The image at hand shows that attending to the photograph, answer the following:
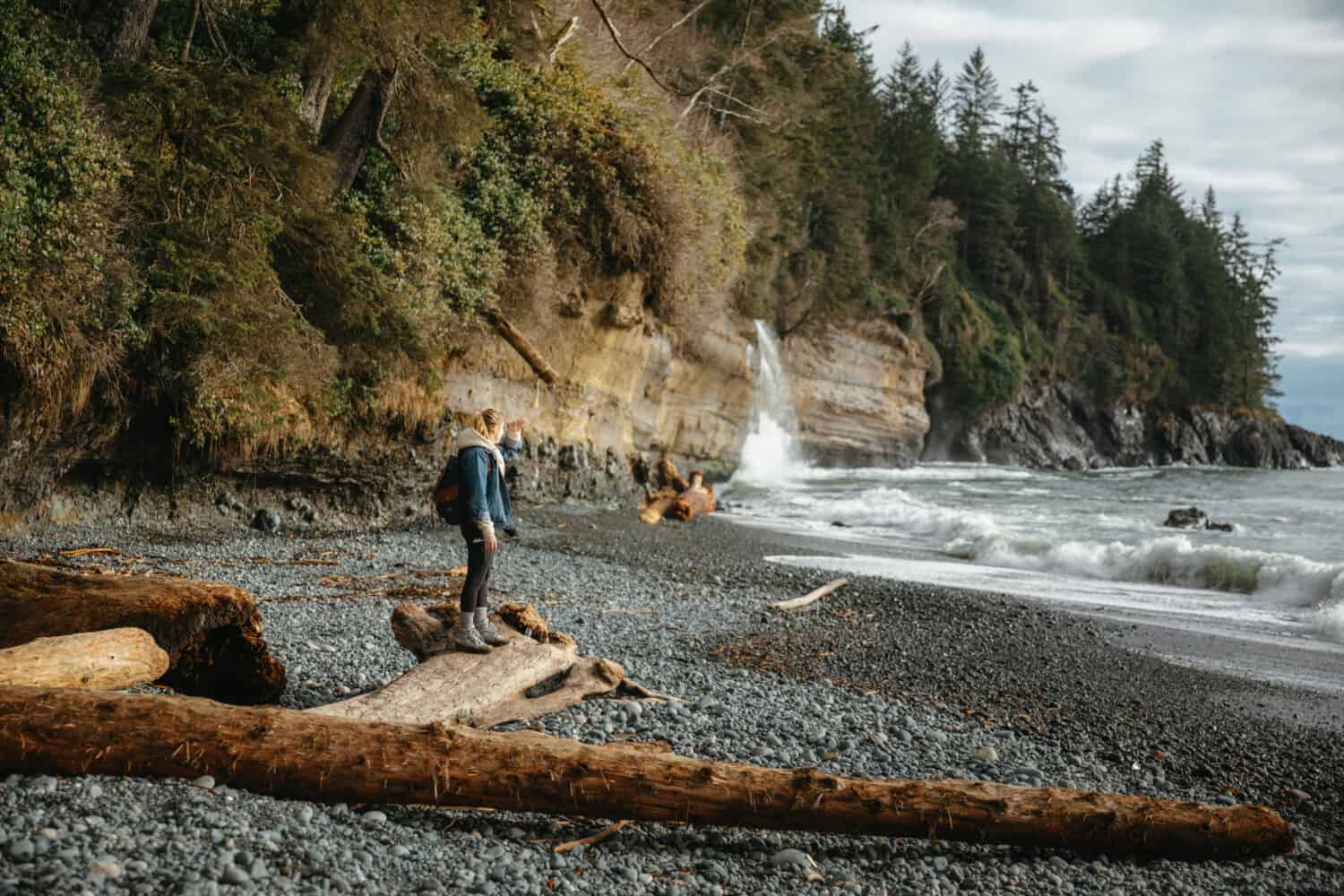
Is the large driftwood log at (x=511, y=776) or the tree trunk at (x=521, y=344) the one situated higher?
the tree trunk at (x=521, y=344)

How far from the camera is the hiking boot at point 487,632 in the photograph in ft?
19.7

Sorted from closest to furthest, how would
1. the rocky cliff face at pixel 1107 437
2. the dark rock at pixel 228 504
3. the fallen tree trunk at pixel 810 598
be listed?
the fallen tree trunk at pixel 810 598 → the dark rock at pixel 228 504 → the rocky cliff face at pixel 1107 437

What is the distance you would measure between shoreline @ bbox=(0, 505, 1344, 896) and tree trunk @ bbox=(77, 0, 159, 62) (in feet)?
18.4

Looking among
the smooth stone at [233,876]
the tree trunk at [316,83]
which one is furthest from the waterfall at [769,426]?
the smooth stone at [233,876]

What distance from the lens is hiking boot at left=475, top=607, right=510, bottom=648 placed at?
6016 millimetres

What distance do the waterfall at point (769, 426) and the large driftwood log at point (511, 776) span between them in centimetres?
2921

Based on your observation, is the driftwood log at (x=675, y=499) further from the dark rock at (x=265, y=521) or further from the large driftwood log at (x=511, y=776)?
the large driftwood log at (x=511, y=776)

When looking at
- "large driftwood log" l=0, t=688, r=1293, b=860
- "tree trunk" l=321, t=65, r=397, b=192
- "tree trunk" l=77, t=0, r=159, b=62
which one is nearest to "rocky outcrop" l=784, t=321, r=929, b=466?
"tree trunk" l=321, t=65, r=397, b=192

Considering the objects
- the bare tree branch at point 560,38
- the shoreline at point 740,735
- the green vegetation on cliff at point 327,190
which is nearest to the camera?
the shoreline at point 740,735

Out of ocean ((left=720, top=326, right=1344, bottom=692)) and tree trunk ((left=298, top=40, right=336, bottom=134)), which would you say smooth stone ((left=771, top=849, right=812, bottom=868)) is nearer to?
ocean ((left=720, top=326, right=1344, bottom=692))

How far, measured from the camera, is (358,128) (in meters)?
13.4

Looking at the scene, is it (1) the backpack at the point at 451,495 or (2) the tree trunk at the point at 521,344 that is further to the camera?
(2) the tree trunk at the point at 521,344

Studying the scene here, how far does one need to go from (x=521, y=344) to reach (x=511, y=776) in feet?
43.7

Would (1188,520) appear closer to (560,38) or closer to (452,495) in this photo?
(560,38)
